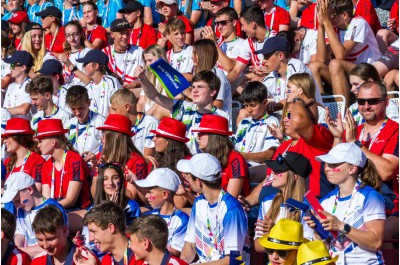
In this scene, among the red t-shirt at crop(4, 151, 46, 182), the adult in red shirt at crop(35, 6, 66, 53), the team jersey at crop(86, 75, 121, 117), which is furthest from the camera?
the adult in red shirt at crop(35, 6, 66, 53)

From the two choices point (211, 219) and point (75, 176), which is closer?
point (211, 219)

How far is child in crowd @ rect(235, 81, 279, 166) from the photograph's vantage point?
9.88 metres

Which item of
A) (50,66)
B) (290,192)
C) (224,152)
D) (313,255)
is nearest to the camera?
(313,255)

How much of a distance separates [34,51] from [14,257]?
650cm

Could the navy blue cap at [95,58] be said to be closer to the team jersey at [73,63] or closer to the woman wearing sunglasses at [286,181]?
the team jersey at [73,63]

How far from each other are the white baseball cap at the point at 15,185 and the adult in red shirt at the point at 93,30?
182 inches

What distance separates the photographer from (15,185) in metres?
9.72

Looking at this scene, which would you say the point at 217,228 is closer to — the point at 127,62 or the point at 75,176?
the point at 75,176

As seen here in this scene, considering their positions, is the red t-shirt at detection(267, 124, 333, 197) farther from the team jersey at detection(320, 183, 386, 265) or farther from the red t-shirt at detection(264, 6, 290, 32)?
the red t-shirt at detection(264, 6, 290, 32)

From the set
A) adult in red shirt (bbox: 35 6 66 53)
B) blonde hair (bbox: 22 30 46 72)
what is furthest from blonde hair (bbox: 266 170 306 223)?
adult in red shirt (bbox: 35 6 66 53)

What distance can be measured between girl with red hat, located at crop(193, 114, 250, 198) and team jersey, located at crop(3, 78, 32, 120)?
441cm

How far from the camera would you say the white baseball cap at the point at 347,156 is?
24.4 ft

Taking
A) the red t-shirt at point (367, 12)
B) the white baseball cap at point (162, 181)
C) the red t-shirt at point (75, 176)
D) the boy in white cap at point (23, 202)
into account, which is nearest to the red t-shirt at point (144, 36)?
the red t-shirt at point (367, 12)

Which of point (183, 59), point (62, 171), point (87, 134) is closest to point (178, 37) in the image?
point (183, 59)
